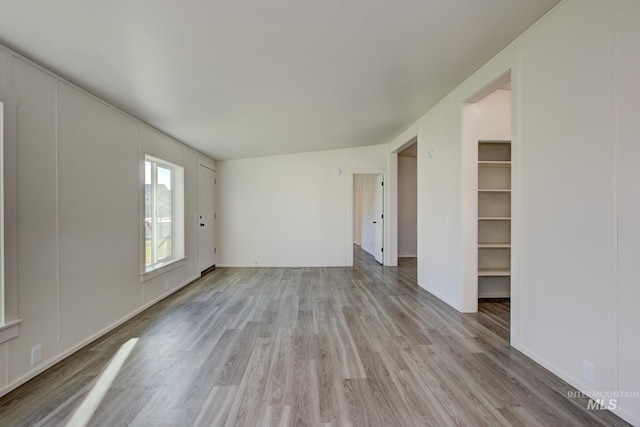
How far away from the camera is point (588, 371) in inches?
66.9

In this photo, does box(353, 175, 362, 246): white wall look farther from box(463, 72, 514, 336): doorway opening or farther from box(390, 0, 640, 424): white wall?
box(390, 0, 640, 424): white wall

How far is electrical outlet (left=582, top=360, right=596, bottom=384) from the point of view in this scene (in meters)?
1.66

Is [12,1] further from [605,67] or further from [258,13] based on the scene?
[605,67]

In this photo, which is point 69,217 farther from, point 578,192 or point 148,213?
point 578,192

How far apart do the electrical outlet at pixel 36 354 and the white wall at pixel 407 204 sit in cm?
684

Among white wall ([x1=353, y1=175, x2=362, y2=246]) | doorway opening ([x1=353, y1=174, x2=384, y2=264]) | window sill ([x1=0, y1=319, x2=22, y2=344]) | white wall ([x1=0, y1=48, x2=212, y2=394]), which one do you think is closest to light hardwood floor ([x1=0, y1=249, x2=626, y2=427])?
white wall ([x1=0, y1=48, x2=212, y2=394])

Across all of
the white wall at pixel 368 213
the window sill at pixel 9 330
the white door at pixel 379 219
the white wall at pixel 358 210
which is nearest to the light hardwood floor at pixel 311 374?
the window sill at pixel 9 330

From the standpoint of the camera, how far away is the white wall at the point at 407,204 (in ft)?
24.2

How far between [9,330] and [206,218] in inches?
145

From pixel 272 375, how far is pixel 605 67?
291cm

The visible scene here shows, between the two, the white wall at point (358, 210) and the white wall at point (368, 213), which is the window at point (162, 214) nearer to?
Result: the white wall at point (368, 213)

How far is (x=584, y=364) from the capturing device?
67.7 inches

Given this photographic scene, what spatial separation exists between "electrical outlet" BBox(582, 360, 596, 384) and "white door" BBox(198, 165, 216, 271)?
5.14 meters

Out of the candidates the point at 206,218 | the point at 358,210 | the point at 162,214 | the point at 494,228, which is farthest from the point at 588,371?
the point at 358,210
